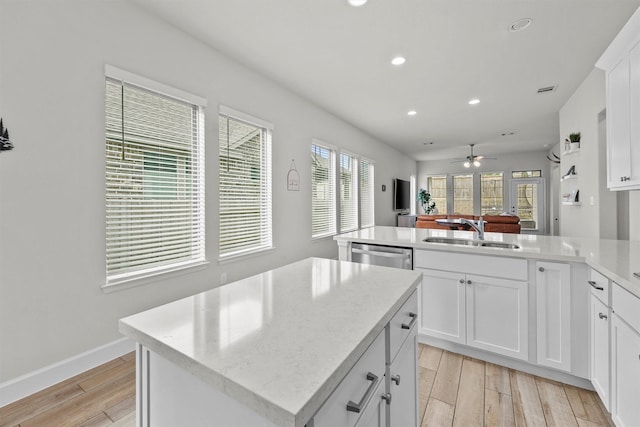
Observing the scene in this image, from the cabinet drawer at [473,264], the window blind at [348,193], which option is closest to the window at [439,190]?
the window blind at [348,193]

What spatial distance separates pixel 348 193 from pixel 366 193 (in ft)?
3.00

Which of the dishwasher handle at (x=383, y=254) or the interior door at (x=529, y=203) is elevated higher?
the interior door at (x=529, y=203)

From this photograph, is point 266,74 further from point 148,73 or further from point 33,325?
point 33,325

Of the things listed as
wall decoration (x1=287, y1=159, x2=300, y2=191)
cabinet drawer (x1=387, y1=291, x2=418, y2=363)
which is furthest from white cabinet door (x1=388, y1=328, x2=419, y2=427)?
wall decoration (x1=287, y1=159, x2=300, y2=191)

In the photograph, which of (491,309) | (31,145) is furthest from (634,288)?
(31,145)

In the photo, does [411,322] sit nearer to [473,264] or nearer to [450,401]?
[450,401]

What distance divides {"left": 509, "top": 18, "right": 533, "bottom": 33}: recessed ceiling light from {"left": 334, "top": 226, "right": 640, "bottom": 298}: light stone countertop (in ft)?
6.18

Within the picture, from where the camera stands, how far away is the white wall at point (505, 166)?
28.7 feet

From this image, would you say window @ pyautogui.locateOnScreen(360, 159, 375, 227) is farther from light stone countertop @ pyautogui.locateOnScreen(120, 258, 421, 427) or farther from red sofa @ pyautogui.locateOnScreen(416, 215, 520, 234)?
light stone countertop @ pyautogui.locateOnScreen(120, 258, 421, 427)

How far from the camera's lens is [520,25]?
2.57 m

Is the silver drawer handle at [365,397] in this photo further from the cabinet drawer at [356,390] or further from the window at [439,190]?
the window at [439,190]

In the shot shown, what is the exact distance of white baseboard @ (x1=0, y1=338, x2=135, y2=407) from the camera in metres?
1.74

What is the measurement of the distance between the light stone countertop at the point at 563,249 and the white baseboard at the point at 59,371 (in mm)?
2032

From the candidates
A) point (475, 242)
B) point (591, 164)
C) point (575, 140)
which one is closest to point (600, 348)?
point (475, 242)
